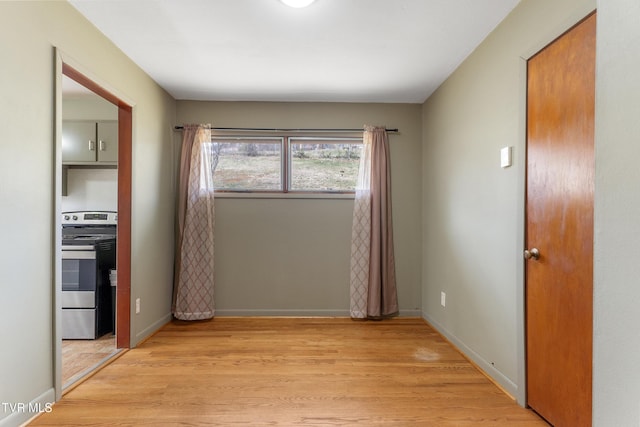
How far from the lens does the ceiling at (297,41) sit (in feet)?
6.61

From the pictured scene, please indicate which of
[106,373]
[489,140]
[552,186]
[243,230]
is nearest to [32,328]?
[106,373]

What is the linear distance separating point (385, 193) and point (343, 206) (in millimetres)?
467

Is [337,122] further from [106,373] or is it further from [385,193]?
[106,373]

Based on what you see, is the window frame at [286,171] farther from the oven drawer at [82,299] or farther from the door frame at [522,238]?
the door frame at [522,238]

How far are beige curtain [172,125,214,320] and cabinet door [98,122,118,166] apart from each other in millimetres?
700

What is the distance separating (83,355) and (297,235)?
81.9 inches

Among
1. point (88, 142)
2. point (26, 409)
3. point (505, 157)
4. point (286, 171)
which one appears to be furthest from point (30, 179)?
point (505, 157)

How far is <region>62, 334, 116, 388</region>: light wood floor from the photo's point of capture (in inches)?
90.3

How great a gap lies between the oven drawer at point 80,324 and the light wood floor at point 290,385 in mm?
507

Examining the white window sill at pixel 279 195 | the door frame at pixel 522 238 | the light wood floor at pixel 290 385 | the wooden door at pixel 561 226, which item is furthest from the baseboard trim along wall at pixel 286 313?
the wooden door at pixel 561 226

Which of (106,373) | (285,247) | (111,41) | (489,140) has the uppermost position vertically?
(111,41)

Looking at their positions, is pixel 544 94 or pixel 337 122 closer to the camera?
pixel 544 94

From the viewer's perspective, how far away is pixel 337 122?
12.0 ft

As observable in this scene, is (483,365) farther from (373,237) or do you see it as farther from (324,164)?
(324,164)
